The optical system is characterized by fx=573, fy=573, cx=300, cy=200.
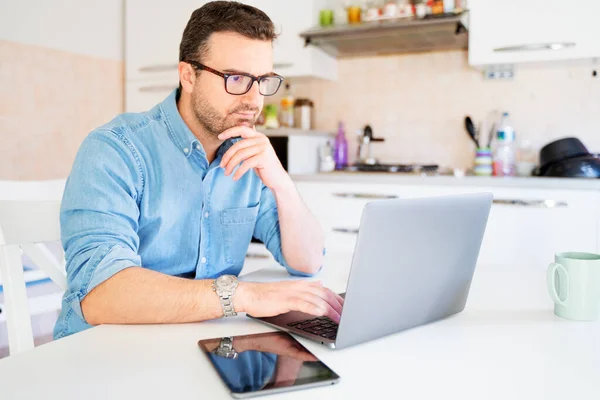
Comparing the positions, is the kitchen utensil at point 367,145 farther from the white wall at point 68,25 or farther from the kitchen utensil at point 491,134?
the white wall at point 68,25

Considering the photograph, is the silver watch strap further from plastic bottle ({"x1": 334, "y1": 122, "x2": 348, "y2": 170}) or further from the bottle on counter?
the bottle on counter

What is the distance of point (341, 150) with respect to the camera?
3.43 meters

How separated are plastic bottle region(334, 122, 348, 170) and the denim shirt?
199 cm

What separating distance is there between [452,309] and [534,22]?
85.8 inches

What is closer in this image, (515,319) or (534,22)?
(515,319)

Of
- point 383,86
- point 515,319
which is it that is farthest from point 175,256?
point 383,86

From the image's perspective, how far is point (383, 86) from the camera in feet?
11.2

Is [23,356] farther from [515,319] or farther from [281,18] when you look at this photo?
[281,18]

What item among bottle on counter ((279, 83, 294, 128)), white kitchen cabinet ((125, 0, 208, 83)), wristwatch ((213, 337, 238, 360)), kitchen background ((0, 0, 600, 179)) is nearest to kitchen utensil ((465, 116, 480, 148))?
kitchen background ((0, 0, 600, 179))

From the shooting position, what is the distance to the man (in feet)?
3.22

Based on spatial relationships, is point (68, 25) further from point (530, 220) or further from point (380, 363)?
point (380, 363)

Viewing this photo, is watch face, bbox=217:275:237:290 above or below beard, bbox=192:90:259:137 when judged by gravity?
below

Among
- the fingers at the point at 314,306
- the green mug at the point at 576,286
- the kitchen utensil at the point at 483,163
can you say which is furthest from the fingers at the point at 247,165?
the kitchen utensil at the point at 483,163

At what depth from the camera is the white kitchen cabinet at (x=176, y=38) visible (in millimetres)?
3217
